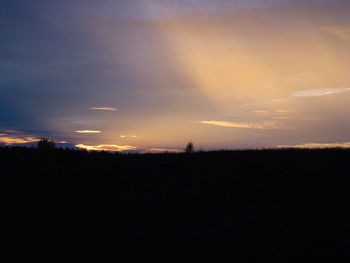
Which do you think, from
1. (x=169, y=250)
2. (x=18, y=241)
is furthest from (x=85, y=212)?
(x=169, y=250)

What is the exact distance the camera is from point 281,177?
15.5 m

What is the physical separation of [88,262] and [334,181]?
9804mm

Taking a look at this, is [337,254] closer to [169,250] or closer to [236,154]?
[169,250]

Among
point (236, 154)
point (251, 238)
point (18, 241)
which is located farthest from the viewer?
point (236, 154)

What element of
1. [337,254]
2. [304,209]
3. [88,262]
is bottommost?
[88,262]

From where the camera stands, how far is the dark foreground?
10616mm

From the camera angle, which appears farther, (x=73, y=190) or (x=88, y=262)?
(x=73, y=190)

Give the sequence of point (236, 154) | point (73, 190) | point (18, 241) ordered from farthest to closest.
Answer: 1. point (236, 154)
2. point (73, 190)
3. point (18, 241)

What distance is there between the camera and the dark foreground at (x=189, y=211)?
10616 millimetres

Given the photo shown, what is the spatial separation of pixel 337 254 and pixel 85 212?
34.4 feet

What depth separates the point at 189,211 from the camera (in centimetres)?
1416

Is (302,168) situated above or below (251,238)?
above

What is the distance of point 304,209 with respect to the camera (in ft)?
39.6

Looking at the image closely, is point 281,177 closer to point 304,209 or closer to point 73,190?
point 304,209
